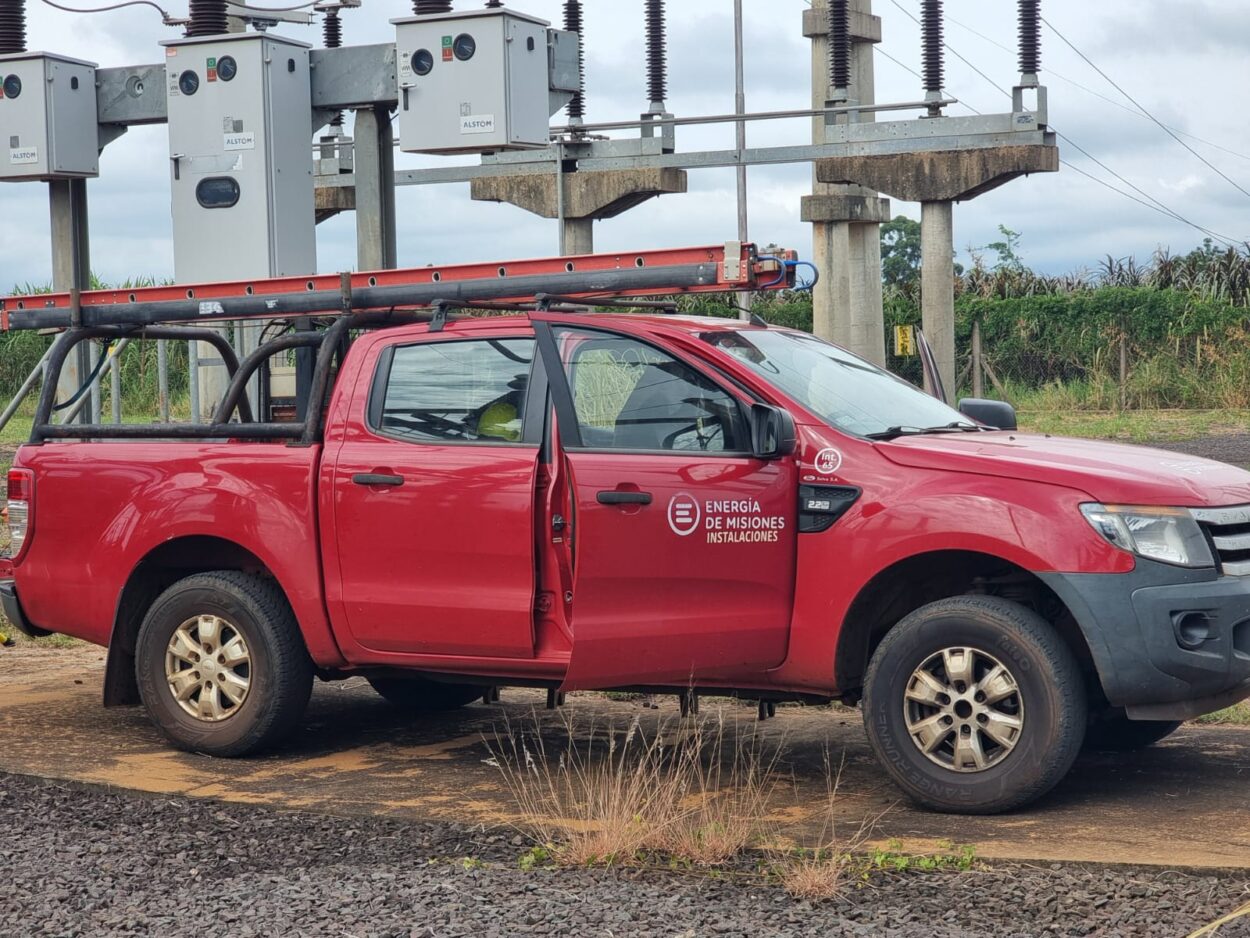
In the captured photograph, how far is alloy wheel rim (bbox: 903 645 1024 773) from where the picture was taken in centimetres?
653

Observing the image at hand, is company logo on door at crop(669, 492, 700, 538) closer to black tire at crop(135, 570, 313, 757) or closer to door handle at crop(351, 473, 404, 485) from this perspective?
door handle at crop(351, 473, 404, 485)

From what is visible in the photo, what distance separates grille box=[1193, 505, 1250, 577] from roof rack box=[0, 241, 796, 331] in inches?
76.2

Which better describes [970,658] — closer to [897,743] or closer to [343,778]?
[897,743]

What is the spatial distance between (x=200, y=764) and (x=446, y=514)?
1.70 metres

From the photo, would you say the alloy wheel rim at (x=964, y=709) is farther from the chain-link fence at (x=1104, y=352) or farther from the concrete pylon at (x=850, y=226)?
the chain-link fence at (x=1104, y=352)

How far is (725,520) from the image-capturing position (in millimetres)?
6848

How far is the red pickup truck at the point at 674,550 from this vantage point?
6.45m

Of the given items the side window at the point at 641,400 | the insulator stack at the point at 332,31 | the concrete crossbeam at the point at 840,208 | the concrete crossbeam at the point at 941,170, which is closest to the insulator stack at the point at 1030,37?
the concrete crossbeam at the point at 941,170

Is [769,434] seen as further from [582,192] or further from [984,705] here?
[582,192]

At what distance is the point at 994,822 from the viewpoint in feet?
21.4

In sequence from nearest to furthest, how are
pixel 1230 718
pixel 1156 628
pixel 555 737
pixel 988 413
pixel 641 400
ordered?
pixel 1156 628 → pixel 641 400 → pixel 988 413 → pixel 555 737 → pixel 1230 718

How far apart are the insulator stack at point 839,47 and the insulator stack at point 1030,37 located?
1.82m

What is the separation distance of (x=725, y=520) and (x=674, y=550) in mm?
224

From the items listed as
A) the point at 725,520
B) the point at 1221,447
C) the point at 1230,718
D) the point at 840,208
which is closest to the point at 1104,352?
the point at 1221,447
